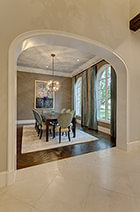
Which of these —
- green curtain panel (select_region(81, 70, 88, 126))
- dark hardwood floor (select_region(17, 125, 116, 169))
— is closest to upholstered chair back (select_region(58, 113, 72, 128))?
dark hardwood floor (select_region(17, 125, 116, 169))

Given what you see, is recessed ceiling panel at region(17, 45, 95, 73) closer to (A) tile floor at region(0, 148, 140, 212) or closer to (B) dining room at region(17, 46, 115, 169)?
(B) dining room at region(17, 46, 115, 169)

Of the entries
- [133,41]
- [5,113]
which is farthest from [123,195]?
[133,41]

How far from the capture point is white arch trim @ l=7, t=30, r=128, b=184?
1.59 meters

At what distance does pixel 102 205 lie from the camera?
122 centimetres

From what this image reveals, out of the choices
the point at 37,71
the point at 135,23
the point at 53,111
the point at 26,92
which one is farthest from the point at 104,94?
the point at 26,92

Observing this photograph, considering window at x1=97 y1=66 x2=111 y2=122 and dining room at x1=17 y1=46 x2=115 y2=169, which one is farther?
window at x1=97 y1=66 x2=111 y2=122

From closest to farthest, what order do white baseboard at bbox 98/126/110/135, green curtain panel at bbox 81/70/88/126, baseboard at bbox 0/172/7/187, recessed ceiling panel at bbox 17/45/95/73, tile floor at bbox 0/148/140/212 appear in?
tile floor at bbox 0/148/140/212, baseboard at bbox 0/172/7/187, recessed ceiling panel at bbox 17/45/95/73, white baseboard at bbox 98/126/110/135, green curtain panel at bbox 81/70/88/126

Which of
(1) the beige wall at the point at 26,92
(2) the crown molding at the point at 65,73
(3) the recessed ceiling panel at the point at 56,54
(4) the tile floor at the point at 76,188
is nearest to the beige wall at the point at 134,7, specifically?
(3) the recessed ceiling panel at the point at 56,54

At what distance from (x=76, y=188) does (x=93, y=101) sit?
4.06m

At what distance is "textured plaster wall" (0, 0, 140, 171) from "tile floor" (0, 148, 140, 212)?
1.55ft

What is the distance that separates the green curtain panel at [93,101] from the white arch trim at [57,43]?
2.16 meters

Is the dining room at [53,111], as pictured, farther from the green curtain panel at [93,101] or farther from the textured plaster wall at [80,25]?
the textured plaster wall at [80,25]

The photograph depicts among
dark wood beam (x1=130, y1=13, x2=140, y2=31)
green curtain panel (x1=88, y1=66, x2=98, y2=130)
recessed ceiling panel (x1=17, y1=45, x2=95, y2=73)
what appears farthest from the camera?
green curtain panel (x1=88, y1=66, x2=98, y2=130)

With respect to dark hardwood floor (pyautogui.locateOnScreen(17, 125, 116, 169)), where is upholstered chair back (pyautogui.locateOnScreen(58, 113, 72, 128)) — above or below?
above
